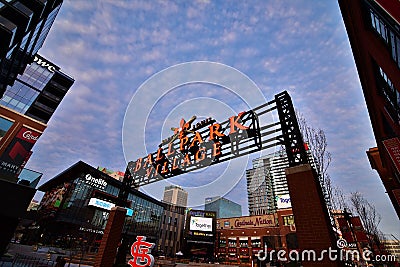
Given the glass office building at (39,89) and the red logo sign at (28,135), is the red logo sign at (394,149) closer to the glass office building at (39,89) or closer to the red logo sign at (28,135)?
the red logo sign at (28,135)

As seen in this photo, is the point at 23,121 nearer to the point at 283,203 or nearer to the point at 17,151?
the point at 17,151

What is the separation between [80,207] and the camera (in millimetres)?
40812

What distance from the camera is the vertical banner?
32188 millimetres

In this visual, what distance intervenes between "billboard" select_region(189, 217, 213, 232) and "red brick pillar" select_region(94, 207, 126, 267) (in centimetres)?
4163

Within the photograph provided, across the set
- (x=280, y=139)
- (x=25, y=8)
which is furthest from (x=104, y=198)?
(x=280, y=139)

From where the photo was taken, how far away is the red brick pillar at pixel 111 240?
10.5 m

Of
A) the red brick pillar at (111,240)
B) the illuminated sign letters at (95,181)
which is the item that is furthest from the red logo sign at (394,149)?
the illuminated sign letters at (95,181)

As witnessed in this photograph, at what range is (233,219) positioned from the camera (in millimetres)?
54531

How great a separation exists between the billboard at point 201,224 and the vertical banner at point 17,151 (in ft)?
122

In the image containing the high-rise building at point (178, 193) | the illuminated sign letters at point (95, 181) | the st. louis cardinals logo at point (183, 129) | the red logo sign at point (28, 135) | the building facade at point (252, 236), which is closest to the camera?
the st. louis cardinals logo at point (183, 129)

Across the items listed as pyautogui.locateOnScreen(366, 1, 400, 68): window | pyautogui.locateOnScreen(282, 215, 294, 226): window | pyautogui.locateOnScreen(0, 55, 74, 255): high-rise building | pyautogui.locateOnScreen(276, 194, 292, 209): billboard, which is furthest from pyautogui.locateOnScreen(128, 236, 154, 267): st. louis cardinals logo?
pyautogui.locateOnScreen(276, 194, 292, 209): billboard

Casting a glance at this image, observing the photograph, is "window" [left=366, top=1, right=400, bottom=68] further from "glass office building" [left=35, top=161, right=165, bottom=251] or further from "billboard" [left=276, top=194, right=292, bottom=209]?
"billboard" [left=276, top=194, right=292, bottom=209]

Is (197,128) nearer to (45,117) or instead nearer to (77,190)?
(77,190)

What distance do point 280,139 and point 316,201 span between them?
272cm
